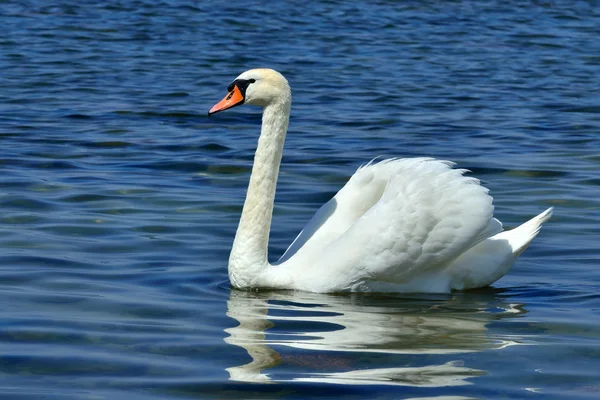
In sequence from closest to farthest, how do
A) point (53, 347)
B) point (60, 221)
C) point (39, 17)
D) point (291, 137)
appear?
point (53, 347), point (60, 221), point (291, 137), point (39, 17)

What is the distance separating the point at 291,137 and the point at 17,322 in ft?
21.8

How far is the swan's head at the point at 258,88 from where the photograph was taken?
7.38 meters

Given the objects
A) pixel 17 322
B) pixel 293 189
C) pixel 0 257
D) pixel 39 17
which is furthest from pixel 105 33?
pixel 17 322

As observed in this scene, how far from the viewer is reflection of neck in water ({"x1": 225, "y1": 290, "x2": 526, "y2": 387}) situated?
17.5 feet

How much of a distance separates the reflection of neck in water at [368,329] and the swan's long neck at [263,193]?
266mm

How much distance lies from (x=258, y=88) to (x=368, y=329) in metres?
1.85

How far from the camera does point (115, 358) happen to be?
5.50 m

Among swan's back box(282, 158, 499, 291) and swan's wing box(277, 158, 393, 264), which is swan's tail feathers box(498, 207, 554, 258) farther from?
swan's wing box(277, 158, 393, 264)

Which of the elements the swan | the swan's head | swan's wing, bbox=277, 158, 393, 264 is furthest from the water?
the swan's head

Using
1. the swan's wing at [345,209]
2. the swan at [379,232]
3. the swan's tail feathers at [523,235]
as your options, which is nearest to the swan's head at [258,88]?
the swan at [379,232]

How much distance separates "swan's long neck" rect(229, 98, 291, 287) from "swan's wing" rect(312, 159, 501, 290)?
1.41ft

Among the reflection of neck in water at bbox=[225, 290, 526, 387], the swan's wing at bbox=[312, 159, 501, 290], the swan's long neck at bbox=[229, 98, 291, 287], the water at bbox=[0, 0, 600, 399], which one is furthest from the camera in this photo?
the swan's long neck at bbox=[229, 98, 291, 287]

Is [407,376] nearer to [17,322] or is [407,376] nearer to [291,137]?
[17,322]

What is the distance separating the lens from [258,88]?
7.38 m
